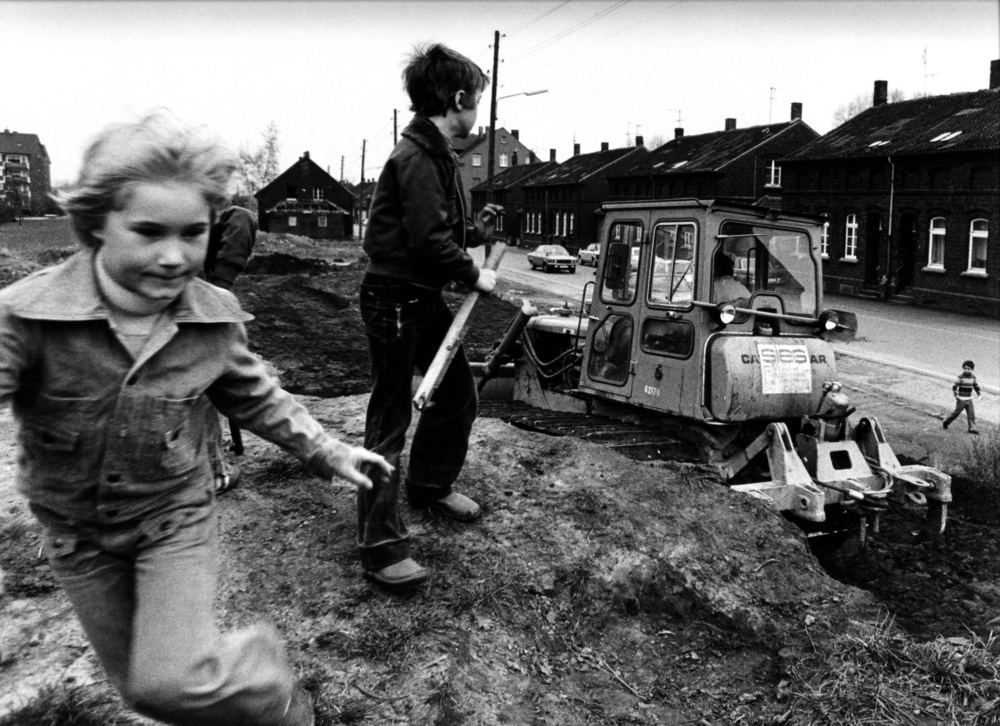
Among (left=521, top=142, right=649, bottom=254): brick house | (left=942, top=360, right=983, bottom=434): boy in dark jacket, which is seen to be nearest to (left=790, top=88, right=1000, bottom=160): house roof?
(left=942, top=360, right=983, bottom=434): boy in dark jacket

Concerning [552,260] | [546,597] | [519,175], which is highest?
[519,175]

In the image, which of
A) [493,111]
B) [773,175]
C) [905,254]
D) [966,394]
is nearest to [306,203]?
[773,175]

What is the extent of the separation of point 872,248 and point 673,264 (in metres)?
30.4

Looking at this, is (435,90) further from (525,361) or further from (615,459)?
(525,361)

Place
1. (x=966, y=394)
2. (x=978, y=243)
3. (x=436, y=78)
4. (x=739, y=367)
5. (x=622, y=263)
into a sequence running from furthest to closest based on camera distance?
(x=978, y=243)
(x=966, y=394)
(x=622, y=263)
(x=739, y=367)
(x=436, y=78)

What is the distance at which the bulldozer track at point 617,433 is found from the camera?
21.5 feet

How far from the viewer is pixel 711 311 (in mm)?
6625

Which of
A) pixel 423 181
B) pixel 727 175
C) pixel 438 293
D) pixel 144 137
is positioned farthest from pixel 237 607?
pixel 727 175

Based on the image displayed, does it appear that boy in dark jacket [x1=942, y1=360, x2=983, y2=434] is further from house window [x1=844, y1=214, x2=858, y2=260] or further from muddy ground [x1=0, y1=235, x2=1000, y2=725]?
house window [x1=844, y1=214, x2=858, y2=260]

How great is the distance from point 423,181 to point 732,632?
2.69 metres

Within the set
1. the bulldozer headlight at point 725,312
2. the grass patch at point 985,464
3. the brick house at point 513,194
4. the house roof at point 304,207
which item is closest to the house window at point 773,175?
the brick house at point 513,194

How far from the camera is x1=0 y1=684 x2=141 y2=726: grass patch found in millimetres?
2943

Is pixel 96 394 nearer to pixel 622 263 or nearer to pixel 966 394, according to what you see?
pixel 622 263

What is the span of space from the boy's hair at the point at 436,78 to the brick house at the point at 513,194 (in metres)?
68.5
